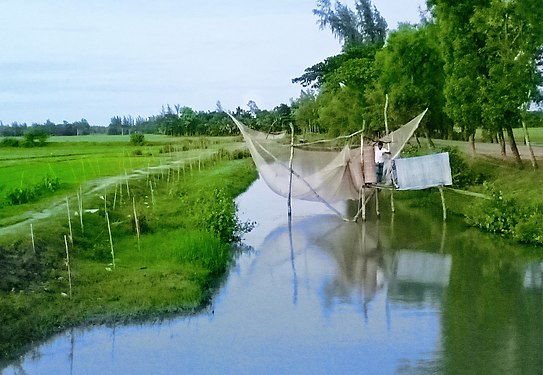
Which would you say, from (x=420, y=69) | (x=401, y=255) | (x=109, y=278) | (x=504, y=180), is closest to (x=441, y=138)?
(x=420, y=69)

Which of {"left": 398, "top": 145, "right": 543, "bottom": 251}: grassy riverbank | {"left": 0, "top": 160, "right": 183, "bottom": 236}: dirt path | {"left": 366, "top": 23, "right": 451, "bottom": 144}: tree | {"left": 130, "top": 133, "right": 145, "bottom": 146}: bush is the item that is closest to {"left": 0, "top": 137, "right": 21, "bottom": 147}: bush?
{"left": 130, "top": 133, "right": 145, "bottom": 146}: bush

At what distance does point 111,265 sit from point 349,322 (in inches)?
124

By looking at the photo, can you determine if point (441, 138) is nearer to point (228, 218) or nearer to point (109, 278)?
point (228, 218)

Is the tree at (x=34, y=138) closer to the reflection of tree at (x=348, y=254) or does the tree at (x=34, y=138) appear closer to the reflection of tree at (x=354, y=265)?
the reflection of tree at (x=348, y=254)

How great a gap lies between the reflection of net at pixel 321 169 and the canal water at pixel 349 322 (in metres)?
1.98

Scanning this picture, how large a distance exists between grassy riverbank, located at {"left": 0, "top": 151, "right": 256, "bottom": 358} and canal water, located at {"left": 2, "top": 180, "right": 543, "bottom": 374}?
9.4 inches

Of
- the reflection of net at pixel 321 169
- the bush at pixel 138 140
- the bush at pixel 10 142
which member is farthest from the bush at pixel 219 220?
the bush at pixel 138 140

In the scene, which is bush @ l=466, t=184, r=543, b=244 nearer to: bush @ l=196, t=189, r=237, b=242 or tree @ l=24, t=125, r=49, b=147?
bush @ l=196, t=189, r=237, b=242

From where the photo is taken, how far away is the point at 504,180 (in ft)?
46.8

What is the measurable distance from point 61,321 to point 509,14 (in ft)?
34.1

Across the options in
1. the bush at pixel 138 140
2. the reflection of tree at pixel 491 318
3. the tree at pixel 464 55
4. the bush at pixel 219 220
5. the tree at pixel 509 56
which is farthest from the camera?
the bush at pixel 138 140

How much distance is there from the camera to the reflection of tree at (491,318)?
5.97 metres

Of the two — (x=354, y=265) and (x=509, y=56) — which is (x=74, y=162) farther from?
(x=354, y=265)

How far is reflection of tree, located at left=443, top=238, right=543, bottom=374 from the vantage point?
5973 mm
